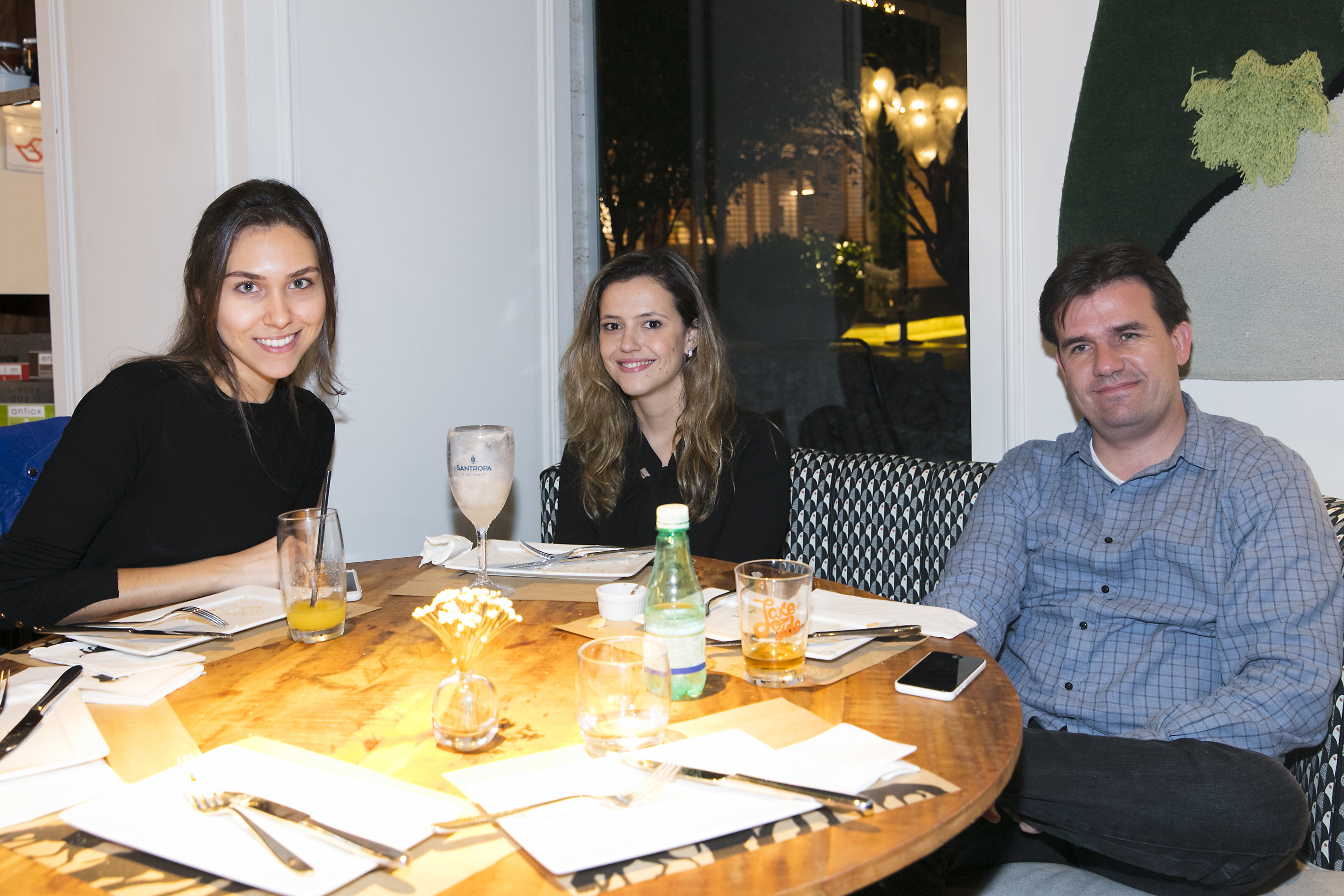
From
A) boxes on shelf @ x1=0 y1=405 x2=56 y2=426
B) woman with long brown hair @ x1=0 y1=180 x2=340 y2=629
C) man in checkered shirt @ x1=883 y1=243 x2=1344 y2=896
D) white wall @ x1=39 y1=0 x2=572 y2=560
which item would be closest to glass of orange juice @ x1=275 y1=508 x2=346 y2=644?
woman with long brown hair @ x1=0 y1=180 x2=340 y2=629

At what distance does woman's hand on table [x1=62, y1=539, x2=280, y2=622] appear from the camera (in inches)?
59.7

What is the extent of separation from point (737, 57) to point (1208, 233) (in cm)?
158

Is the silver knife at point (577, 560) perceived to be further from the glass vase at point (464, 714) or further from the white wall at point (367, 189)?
the white wall at point (367, 189)

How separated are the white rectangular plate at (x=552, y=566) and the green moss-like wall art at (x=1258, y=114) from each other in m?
1.47

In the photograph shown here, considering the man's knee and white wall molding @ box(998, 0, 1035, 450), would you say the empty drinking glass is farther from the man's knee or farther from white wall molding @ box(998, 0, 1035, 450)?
white wall molding @ box(998, 0, 1035, 450)

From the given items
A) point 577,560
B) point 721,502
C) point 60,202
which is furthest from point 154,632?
point 60,202

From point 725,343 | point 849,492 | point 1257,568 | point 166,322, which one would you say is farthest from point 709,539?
point 166,322

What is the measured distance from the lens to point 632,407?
8.17 ft

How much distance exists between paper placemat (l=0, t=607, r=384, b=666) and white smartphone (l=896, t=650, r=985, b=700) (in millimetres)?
815

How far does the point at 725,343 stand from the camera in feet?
8.13

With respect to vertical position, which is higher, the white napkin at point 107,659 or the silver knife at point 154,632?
the silver knife at point 154,632

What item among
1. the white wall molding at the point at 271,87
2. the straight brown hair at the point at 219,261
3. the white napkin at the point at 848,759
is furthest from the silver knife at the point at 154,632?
the white wall molding at the point at 271,87

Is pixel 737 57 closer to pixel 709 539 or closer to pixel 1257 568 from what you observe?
pixel 709 539

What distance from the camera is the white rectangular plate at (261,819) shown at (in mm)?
708
